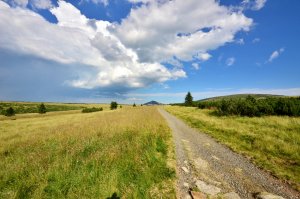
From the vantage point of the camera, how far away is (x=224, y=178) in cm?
643

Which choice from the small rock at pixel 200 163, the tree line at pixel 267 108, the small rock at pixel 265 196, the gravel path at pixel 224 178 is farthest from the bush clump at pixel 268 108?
the small rock at pixel 265 196

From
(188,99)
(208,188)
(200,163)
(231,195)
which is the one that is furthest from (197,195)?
(188,99)

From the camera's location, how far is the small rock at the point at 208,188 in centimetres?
547

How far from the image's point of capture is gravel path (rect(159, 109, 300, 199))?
17.8 ft

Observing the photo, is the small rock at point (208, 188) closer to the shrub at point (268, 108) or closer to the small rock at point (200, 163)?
the small rock at point (200, 163)

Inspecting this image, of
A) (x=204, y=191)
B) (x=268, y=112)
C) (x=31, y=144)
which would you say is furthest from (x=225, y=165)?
(x=268, y=112)

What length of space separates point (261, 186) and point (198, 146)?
5.20 meters

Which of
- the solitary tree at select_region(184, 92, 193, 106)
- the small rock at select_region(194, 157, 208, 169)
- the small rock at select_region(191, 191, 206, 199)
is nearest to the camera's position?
the small rock at select_region(191, 191, 206, 199)

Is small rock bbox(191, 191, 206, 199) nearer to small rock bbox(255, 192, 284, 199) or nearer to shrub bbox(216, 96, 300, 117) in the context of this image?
small rock bbox(255, 192, 284, 199)

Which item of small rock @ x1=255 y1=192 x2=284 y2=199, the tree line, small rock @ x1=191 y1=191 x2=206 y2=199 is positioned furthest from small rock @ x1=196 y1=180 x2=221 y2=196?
the tree line

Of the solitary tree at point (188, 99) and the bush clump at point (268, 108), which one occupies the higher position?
the solitary tree at point (188, 99)

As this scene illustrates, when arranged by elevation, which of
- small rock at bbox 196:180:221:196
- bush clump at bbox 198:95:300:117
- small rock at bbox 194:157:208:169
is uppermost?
bush clump at bbox 198:95:300:117

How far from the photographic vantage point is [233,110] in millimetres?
28078

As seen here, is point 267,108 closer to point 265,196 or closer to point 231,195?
point 265,196
